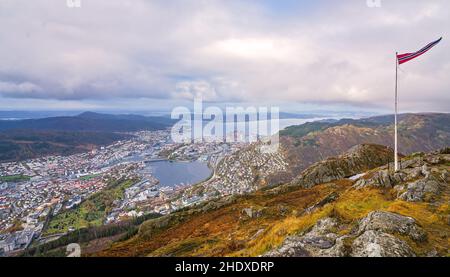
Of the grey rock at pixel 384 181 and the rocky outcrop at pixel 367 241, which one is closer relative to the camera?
the rocky outcrop at pixel 367 241

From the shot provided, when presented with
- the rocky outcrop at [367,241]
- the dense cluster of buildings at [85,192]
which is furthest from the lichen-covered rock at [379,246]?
the dense cluster of buildings at [85,192]

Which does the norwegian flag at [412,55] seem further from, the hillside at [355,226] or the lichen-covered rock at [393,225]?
the lichen-covered rock at [393,225]

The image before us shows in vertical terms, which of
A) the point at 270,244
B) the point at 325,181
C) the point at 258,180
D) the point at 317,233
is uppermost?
the point at 317,233

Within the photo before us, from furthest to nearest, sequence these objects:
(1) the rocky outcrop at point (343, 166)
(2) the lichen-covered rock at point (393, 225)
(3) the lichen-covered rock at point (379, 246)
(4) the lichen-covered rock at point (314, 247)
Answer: (1) the rocky outcrop at point (343, 166)
(2) the lichen-covered rock at point (393, 225)
(4) the lichen-covered rock at point (314, 247)
(3) the lichen-covered rock at point (379, 246)

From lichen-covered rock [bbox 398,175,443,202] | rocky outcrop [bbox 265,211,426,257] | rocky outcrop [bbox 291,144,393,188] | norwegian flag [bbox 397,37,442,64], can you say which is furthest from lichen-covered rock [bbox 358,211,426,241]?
rocky outcrop [bbox 291,144,393,188]

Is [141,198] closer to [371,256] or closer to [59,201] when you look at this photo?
[59,201]

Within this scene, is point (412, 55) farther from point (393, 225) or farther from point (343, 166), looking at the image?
point (343, 166)
